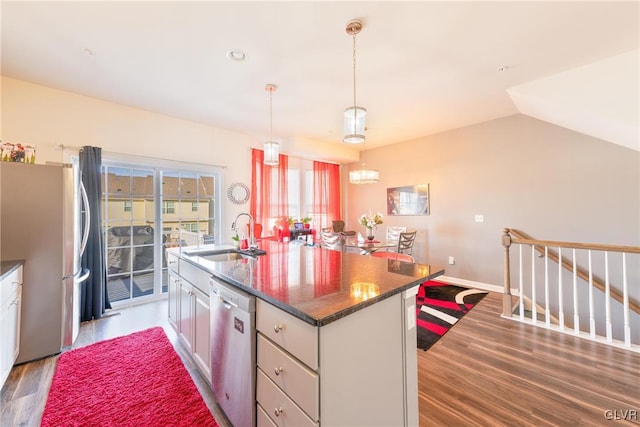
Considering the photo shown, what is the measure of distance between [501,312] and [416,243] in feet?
6.89

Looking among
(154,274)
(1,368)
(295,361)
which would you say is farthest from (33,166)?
(295,361)

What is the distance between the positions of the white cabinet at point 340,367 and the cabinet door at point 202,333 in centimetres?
70

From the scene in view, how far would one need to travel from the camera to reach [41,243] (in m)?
2.26

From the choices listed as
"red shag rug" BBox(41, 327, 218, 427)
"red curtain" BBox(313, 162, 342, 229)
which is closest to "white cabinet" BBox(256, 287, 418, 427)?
"red shag rug" BBox(41, 327, 218, 427)

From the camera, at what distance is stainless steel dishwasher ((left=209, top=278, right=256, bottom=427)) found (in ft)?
4.23

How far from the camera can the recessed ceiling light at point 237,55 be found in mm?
2357

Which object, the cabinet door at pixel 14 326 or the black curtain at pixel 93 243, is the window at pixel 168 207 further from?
the cabinet door at pixel 14 326

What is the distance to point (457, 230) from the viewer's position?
4.65 m

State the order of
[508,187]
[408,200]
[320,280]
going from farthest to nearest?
[408,200], [508,187], [320,280]

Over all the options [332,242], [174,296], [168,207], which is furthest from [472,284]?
[168,207]

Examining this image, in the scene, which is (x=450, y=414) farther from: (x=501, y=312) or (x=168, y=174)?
(x=168, y=174)

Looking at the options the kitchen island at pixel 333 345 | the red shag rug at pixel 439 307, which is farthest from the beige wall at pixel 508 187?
the kitchen island at pixel 333 345

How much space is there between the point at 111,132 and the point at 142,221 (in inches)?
51.1

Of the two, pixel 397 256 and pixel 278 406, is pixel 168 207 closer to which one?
pixel 397 256
